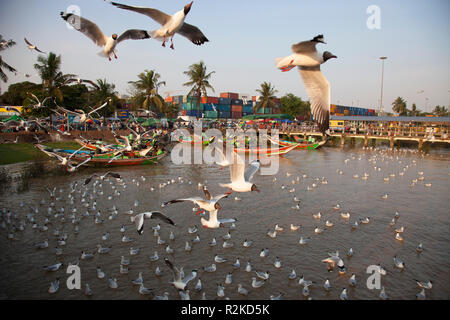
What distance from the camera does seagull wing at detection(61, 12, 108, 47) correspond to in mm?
7098

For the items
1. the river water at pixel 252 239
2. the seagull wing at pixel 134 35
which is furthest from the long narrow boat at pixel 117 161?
the seagull wing at pixel 134 35

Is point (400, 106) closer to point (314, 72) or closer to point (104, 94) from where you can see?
point (104, 94)

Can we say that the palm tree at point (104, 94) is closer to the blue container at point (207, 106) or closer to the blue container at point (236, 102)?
the blue container at point (207, 106)

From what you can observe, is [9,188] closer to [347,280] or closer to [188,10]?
[188,10]

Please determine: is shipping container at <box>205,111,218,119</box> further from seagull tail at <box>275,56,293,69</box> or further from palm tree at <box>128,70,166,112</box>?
seagull tail at <box>275,56,293,69</box>

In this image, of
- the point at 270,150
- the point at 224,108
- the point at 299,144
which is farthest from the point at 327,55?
the point at 224,108

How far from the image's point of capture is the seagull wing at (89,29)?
7.10m

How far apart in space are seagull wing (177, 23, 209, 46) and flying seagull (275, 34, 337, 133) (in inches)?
78.8

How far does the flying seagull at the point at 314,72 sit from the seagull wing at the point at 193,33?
6.57 ft

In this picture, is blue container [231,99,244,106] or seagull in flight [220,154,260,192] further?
blue container [231,99,244,106]

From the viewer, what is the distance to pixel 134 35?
7.16 m

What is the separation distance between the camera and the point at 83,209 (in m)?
13.9

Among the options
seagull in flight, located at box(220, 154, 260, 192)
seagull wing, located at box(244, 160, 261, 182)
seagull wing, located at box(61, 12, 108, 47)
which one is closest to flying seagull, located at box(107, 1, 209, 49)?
seagull wing, located at box(61, 12, 108, 47)

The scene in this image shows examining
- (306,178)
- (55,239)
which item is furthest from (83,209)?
(306,178)
